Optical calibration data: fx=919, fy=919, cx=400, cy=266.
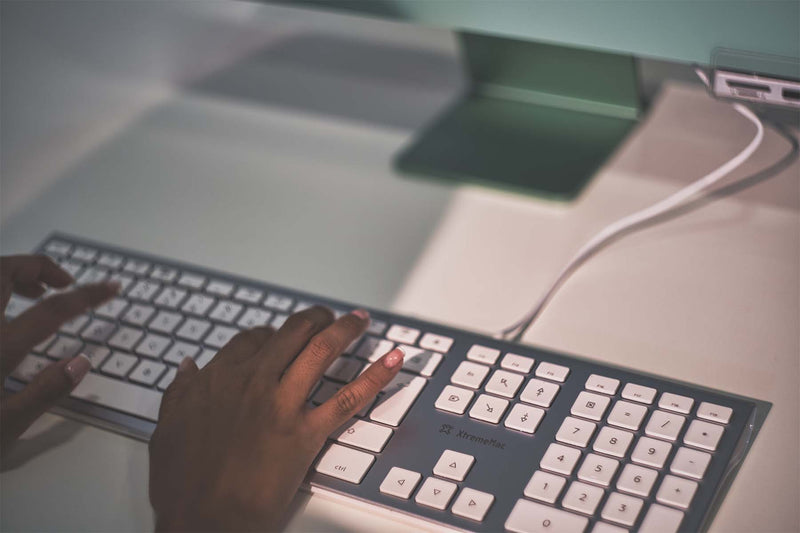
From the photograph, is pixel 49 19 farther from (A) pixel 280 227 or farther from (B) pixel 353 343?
(B) pixel 353 343

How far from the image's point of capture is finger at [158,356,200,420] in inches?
23.6

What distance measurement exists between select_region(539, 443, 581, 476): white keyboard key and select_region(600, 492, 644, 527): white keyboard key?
0.03 meters

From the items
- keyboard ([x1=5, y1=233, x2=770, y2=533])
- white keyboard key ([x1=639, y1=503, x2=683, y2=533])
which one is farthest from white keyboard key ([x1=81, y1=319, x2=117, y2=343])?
Answer: white keyboard key ([x1=639, y1=503, x2=683, y2=533])

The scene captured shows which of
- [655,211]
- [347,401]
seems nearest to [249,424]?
[347,401]

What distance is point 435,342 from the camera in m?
0.63

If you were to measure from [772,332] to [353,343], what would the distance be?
289 millimetres

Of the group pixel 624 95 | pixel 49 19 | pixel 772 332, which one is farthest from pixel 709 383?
pixel 49 19

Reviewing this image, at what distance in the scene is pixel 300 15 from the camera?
105cm

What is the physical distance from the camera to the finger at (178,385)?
600 millimetres

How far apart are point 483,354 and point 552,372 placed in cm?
5

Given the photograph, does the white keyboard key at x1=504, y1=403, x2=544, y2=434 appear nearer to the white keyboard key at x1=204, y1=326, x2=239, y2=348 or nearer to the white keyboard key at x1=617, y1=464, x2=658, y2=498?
the white keyboard key at x1=617, y1=464, x2=658, y2=498

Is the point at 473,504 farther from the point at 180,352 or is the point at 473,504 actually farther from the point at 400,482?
the point at 180,352

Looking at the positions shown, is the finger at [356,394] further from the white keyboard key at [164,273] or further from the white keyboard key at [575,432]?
the white keyboard key at [164,273]

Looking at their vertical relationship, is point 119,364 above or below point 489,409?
below
